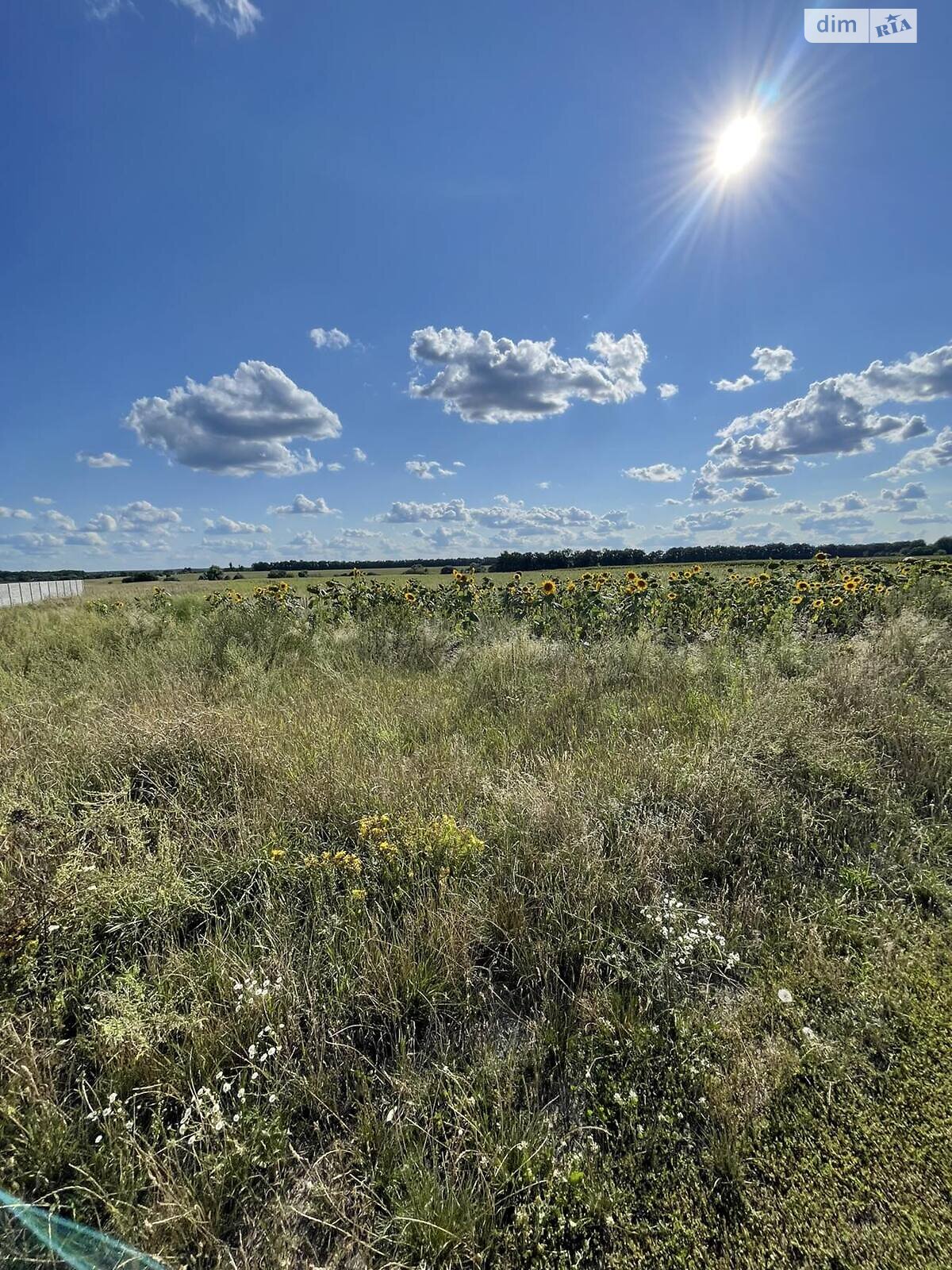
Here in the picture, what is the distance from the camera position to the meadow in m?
1.52

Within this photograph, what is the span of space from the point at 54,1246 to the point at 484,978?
144cm

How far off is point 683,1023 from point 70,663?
6.92 m

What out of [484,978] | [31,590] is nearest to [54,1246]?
[484,978]

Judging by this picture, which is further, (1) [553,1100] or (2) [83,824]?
(2) [83,824]

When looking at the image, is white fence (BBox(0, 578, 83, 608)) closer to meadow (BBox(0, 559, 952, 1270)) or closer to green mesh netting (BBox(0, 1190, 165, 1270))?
meadow (BBox(0, 559, 952, 1270))

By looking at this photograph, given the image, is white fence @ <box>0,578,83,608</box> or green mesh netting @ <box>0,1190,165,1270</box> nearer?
green mesh netting @ <box>0,1190,165,1270</box>

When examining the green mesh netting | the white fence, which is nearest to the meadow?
the green mesh netting

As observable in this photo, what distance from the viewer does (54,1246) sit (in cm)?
142

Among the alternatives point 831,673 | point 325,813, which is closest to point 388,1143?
point 325,813

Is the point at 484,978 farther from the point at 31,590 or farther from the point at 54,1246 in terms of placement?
the point at 31,590

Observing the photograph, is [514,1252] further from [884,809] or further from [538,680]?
[538,680]

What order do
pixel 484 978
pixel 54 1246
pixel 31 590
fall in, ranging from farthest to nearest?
pixel 31 590 < pixel 484 978 < pixel 54 1246

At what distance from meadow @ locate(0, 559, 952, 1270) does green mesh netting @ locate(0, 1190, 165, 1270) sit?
0.19ft

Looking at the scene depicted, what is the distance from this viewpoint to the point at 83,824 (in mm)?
2893
